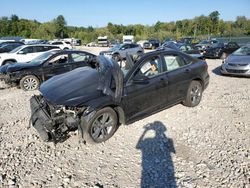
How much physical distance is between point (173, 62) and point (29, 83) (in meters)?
5.43

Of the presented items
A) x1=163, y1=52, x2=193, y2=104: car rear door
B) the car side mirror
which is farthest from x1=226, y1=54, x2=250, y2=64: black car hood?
the car side mirror

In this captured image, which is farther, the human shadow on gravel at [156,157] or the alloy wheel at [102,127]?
the alloy wheel at [102,127]

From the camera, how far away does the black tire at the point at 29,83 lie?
8446 mm

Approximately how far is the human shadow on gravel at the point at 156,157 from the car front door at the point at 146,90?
0.44m

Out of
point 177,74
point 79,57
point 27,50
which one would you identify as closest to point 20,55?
point 27,50

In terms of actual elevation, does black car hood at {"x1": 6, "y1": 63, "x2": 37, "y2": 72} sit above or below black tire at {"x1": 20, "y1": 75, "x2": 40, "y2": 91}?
above

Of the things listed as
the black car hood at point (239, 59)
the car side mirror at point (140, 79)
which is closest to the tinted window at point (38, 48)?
the black car hood at point (239, 59)

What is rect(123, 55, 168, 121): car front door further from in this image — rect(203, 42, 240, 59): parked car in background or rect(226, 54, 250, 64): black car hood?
rect(203, 42, 240, 59): parked car in background

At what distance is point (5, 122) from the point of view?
5.59 m

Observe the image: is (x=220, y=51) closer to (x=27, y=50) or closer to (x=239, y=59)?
(x=239, y=59)

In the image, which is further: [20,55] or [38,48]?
[38,48]

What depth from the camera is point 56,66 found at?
8.68m

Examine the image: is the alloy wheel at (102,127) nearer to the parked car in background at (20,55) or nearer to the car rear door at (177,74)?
the car rear door at (177,74)

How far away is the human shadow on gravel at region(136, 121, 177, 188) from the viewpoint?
11.1 feet
